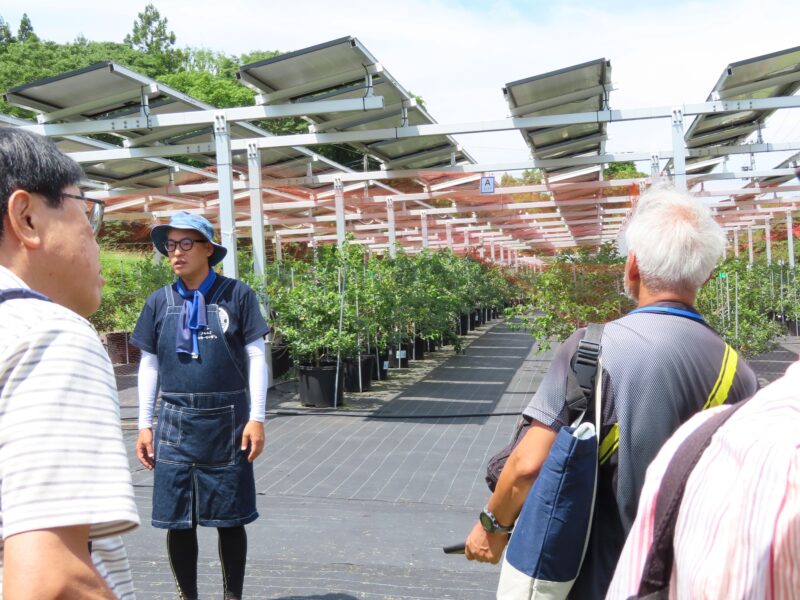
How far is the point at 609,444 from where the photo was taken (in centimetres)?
197

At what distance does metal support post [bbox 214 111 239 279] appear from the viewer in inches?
369

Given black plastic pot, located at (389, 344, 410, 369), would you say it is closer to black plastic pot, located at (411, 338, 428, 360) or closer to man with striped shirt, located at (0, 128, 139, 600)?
black plastic pot, located at (411, 338, 428, 360)

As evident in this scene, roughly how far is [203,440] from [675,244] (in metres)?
2.21

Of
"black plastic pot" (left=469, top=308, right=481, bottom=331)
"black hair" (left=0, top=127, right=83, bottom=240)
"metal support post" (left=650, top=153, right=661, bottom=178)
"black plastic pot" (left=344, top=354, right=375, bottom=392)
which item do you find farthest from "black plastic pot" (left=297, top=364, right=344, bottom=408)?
"black plastic pot" (left=469, top=308, right=481, bottom=331)

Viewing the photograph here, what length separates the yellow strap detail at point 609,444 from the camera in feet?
6.45

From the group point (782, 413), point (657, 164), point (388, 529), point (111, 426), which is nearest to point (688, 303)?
point (782, 413)

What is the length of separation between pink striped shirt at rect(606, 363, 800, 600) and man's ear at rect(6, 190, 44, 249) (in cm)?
97

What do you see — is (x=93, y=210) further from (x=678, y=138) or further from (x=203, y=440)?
(x=678, y=138)

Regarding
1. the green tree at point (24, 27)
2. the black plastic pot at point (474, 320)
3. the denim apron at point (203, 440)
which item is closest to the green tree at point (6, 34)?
the green tree at point (24, 27)

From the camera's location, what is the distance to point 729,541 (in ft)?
3.06

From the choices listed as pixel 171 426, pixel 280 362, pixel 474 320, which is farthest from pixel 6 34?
pixel 171 426

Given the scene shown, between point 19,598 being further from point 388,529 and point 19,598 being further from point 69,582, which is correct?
point 388,529

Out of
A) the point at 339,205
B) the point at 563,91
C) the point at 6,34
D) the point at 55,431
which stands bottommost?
the point at 55,431

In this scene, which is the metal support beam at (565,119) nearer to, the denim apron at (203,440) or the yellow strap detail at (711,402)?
the denim apron at (203,440)
